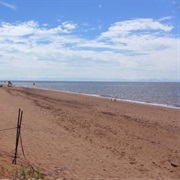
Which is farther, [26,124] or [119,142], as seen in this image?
[26,124]

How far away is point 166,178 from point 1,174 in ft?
17.1

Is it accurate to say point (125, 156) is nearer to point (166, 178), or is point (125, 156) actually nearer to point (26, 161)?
point (166, 178)

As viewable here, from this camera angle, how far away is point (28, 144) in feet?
40.2

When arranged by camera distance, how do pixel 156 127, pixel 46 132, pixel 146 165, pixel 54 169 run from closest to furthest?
1. pixel 54 169
2. pixel 146 165
3. pixel 46 132
4. pixel 156 127

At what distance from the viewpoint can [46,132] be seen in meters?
15.1

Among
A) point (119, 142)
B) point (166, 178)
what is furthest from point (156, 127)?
point (166, 178)

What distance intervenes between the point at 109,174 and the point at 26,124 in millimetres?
8424

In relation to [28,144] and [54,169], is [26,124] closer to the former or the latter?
[28,144]

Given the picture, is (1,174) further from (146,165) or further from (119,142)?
(119,142)

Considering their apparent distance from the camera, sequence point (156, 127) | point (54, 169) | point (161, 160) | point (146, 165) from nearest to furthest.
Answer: point (54, 169), point (146, 165), point (161, 160), point (156, 127)

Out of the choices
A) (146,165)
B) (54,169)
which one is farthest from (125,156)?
(54,169)

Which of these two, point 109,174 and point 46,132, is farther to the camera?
point 46,132

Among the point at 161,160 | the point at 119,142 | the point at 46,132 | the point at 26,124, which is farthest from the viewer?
the point at 26,124

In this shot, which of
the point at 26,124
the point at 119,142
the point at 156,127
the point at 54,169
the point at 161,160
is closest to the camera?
the point at 54,169
